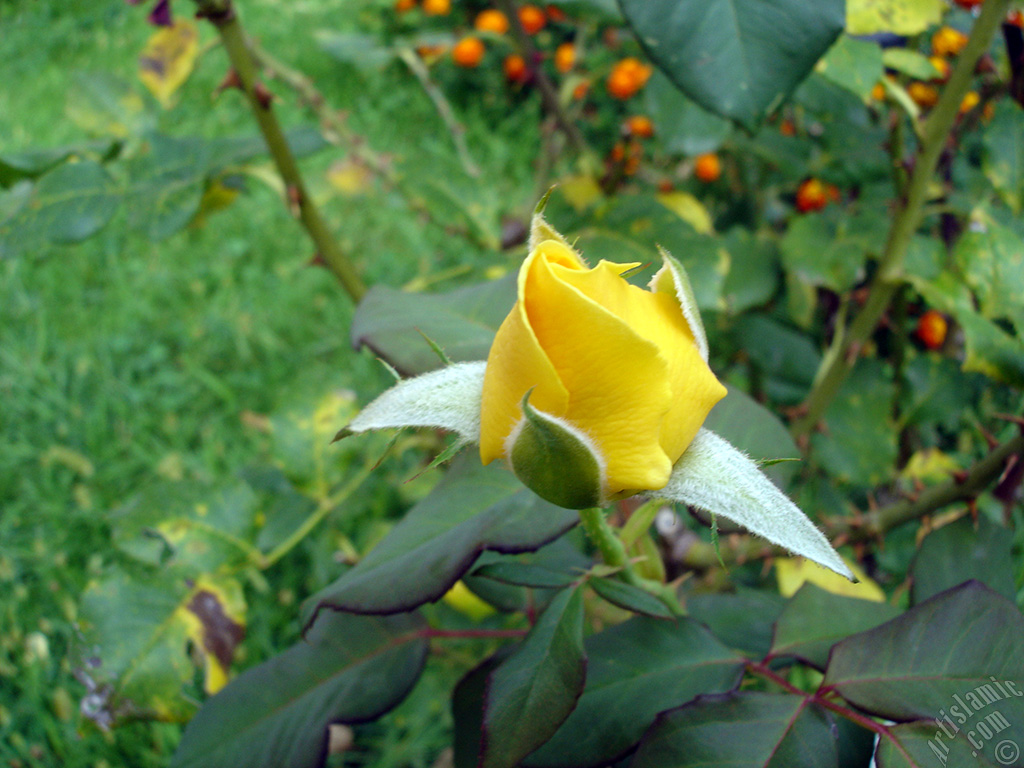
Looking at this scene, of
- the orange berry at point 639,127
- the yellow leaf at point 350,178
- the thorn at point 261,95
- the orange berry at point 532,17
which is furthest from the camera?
the orange berry at point 532,17

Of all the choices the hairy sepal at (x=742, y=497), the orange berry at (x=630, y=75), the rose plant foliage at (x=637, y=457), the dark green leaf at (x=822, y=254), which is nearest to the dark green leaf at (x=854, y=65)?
the rose plant foliage at (x=637, y=457)

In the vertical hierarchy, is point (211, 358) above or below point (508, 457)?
below

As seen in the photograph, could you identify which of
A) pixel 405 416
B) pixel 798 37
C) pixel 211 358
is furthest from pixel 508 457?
pixel 211 358

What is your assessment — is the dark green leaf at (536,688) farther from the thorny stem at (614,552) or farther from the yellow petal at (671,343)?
the yellow petal at (671,343)

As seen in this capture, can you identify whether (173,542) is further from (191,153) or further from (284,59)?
(284,59)

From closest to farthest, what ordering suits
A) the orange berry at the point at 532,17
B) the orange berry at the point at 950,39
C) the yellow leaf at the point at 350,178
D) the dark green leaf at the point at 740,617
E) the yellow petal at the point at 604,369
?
1. the yellow petal at the point at 604,369
2. the dark green leaf at the point at 740,617
3. the orange berry at the point at 950,39
4. the yellow leaf at the point at 350,178
5. the orange berry at the point at 532,17

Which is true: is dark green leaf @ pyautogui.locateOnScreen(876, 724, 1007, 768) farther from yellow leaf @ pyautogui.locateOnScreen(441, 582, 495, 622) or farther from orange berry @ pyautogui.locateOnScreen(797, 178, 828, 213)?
orange berry @ pyautogui.locateOnScreen(797, 178, 828, 213)

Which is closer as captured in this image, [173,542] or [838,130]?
[173,542]
